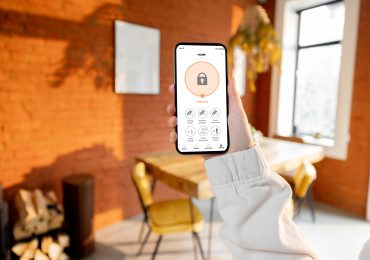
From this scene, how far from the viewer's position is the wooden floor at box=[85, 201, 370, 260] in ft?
7.42

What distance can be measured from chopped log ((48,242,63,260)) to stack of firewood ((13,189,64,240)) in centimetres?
12

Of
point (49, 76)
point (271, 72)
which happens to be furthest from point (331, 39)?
point (49, 76)

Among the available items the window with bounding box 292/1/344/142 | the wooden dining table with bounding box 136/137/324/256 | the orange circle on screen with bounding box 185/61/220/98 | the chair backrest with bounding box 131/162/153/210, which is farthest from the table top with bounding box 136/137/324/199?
the window with bounding box 292/1/344/142

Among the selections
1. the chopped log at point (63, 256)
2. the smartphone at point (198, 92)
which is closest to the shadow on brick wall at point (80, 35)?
the chopped log at point (63, 256)

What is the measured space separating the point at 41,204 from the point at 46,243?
284mm

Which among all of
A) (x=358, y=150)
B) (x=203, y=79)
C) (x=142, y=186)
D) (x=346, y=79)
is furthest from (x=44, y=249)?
(x=346, y=79)

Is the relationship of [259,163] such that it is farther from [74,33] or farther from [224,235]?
[74,33]

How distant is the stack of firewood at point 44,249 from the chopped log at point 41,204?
7.3 inches

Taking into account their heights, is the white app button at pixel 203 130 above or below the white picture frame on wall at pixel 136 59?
below

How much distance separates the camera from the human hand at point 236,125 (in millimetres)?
755

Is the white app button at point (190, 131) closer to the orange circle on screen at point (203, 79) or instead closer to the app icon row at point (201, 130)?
the app icon row at point (201, 130)

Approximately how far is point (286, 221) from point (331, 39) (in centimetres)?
367

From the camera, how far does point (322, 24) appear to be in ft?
11.9

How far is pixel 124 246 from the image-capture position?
7.75 ft
